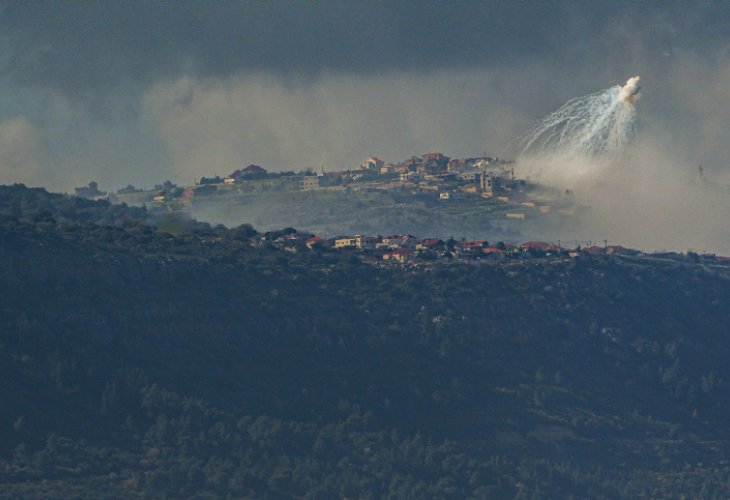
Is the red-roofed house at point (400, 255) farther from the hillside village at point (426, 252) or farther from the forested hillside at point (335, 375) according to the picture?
the forested hillside at point (335, 375)

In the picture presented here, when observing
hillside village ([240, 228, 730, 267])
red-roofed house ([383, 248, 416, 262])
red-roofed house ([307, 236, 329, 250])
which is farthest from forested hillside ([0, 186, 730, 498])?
red-roofed house ([383, 248, 416, 262])

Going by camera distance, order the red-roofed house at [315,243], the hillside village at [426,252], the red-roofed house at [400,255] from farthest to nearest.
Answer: the red-roofed house at [315,243] → the red-roofed house at [400,255] → the hillside village at [426,252]

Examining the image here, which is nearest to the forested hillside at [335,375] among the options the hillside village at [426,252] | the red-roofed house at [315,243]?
the hillside village at [426,252]

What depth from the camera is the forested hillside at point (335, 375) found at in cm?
14062

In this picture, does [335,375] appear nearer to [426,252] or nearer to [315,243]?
[315,243]

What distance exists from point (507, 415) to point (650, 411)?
1192 cm

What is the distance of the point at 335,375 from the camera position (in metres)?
159

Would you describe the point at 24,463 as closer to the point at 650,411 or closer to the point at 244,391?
the point at 244,391

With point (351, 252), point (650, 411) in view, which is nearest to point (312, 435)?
point (650, 411)

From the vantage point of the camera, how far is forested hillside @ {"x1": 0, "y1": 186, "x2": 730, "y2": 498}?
141 meters

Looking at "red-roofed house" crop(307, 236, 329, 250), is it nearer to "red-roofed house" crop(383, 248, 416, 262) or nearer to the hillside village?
the hillside village

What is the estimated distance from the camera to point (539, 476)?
486 feet

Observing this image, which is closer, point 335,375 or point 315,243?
point 335,375

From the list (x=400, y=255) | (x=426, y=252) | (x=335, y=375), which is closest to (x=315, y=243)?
(x=400, y=255)
